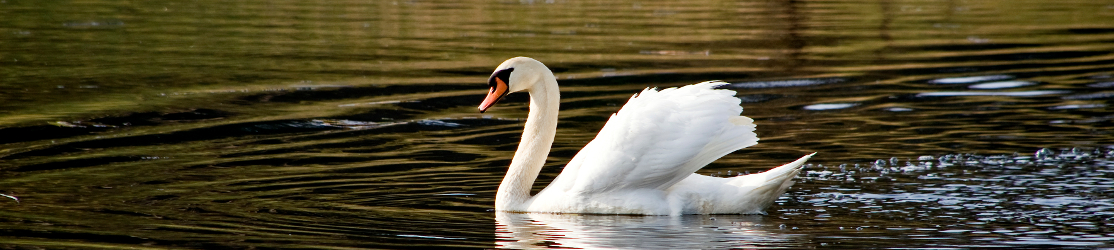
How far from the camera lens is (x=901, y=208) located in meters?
7.57

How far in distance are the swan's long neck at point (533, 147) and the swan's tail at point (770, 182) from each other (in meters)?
1.24

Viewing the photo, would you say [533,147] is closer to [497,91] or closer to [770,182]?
[497,91]

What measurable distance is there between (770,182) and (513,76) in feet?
5.33

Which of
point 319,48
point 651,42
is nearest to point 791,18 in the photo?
point 651,42

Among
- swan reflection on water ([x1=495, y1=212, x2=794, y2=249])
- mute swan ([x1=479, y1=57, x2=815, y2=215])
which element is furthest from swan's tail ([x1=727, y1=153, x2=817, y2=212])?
swan reflection on water ([x1=495, y1=212, x2=794, y2=249])

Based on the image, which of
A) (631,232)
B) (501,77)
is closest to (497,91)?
(501,77)

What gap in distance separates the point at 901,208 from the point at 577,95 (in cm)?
686

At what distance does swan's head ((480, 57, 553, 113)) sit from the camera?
7906mm

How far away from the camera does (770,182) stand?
7.29 meters

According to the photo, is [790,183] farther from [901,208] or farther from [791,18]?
[791,18]

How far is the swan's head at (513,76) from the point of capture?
7.91m

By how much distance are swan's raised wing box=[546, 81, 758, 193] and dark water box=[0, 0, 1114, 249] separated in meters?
0.24

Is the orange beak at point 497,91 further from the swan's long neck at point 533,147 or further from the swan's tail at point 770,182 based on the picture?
the swan's tail at point 770,182

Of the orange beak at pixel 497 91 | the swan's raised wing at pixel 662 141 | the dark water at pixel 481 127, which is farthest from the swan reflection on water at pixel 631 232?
the orange beak at pixel 497 91
